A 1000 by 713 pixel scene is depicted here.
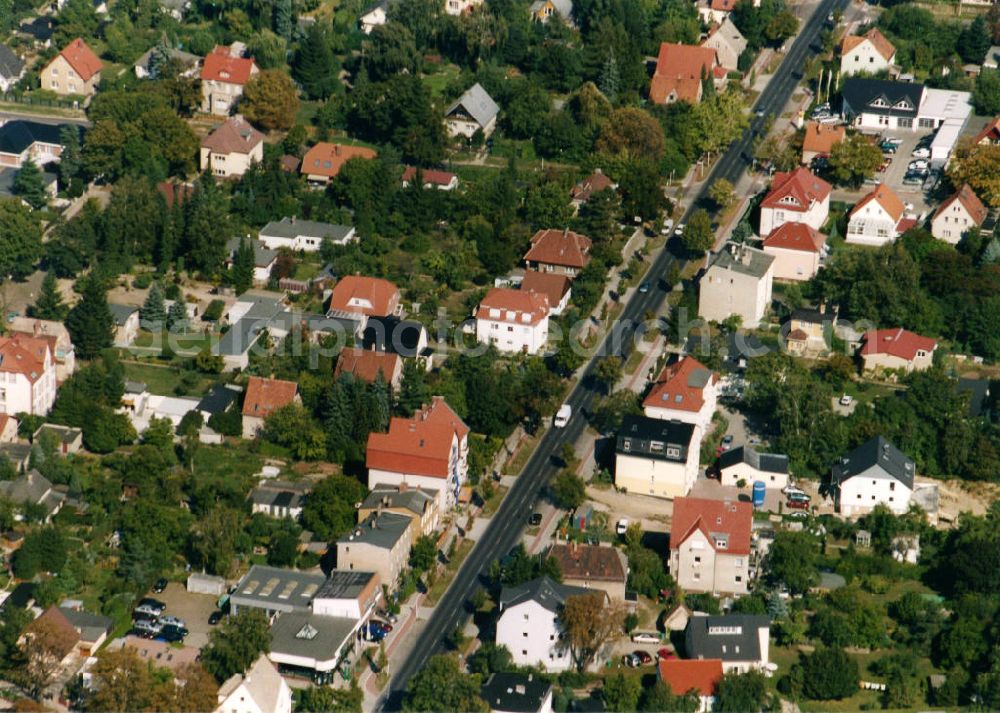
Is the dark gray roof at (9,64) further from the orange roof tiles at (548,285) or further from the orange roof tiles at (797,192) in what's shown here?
the orange roof tiles at (797,192)

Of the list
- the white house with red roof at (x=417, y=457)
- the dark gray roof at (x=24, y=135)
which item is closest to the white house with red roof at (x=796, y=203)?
the white house with red roof at (x=417, y=457)

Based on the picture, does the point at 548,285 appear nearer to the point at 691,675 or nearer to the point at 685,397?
the point at 685,397

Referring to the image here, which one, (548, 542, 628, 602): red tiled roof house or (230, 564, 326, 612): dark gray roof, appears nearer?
(230, 564, 326, 612): dark gray roof

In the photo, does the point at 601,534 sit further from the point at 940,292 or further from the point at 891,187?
the point at 891,187

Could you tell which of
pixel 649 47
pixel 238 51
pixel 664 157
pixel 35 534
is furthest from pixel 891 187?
pixel 35 534

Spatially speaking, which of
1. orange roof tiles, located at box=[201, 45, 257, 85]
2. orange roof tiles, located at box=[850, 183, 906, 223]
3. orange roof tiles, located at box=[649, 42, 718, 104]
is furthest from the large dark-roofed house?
orange roof tiles, located at box=[201, 45, 257, 85]

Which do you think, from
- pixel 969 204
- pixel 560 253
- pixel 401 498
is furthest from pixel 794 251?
pixel 401 498

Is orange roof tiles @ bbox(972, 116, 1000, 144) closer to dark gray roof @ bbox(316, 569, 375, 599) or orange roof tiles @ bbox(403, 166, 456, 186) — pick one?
orange roof tiles @ bbox(403, 166, 456, 186)
